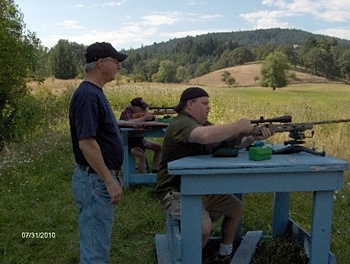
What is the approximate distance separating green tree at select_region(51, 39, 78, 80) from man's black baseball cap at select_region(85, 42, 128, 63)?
73583 mm

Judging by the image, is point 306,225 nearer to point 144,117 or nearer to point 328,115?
point 144,117

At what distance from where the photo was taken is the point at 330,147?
774 centimetres

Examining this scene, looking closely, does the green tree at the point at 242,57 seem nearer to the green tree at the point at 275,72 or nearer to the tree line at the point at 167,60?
the tree line at the point at 167,60

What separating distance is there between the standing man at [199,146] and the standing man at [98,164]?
1.54ft

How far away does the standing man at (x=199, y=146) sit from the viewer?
277 cm

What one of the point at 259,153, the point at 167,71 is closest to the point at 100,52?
the point at 259,153

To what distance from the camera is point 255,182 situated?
9.01 ft

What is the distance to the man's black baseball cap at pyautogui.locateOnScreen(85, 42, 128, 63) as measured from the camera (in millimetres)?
2797

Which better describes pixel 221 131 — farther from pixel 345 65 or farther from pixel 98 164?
pixel 345 65

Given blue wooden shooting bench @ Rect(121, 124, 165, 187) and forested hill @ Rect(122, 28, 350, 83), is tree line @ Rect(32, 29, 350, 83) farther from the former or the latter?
blue wooden shooting bench @ Rect(121, 124, 165, 187)

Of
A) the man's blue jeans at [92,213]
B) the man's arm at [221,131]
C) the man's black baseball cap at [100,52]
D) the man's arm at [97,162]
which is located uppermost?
the man's black baseball cap at [100,52]

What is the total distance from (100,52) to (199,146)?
101 cm
